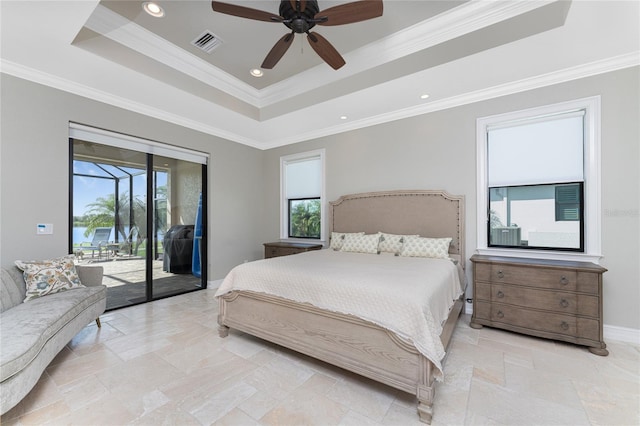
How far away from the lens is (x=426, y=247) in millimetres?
3334

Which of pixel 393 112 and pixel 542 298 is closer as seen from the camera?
pixel 542 298

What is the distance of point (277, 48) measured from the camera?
7.90 ft

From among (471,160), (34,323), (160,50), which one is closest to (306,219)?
(471,160)

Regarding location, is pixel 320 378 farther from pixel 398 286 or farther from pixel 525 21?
pixel 525 21

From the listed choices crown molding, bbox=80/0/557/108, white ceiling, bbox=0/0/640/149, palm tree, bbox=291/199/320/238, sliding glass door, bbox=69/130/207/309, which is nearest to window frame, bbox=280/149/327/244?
palm tree, bbox=291/199/320/238

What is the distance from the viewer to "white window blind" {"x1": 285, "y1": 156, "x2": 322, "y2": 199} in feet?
16.4

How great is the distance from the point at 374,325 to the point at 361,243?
1981 millimetres

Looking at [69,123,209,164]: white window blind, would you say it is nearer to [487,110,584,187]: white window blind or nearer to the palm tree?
the palm tree

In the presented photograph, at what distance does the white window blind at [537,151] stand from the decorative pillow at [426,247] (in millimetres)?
1006

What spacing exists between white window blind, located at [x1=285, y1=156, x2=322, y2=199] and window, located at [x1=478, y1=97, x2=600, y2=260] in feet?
8.63

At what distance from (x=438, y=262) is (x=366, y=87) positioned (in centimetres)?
222

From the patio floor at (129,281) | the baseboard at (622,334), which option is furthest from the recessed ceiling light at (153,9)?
the baseboard at (622,334)

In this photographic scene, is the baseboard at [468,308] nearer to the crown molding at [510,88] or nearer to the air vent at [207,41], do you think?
the crown molding at [510,88]

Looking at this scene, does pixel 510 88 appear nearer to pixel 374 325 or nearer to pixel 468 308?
pixel 468 308
